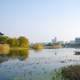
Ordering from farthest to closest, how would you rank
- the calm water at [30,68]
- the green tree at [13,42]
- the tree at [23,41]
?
1. the tree at [23,41]
2. the green tree at [13,42]
3. the calm water at [30,68]

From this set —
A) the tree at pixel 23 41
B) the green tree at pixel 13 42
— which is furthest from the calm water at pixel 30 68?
the tree at pixel 23 41

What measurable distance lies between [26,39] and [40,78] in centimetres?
8759

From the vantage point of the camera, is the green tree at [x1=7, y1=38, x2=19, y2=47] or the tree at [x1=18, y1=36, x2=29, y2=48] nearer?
the green tree at [x1=7, y1=38, x2=19, y2=47]

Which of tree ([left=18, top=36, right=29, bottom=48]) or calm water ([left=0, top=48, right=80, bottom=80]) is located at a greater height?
tree ([left=18, top=36, right=29, bottom=48])

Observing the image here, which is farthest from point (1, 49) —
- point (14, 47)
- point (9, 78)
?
point (9, 78)

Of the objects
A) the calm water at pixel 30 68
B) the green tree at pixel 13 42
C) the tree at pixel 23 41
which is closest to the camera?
the calm water at pixel 30 68

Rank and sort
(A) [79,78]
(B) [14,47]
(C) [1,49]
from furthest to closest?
(B) [14,47] < (C) [1,49] < (A) [79,78]

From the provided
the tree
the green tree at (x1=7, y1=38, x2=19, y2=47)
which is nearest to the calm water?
the green tree at (x1=7, y1=38, x2=19, y2=47)

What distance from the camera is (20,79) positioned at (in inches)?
1033

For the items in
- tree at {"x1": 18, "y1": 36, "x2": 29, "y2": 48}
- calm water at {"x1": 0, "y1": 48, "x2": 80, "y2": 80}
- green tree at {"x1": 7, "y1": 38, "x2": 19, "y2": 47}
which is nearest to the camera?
calm water at {"x1": 0, "y1": 48, "x2": 80, "y2": 80}

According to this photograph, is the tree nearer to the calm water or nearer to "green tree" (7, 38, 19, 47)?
"green tree" (7, 38, 19, 47)

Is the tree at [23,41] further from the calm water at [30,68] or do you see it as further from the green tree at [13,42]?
the calm water at [30,68]

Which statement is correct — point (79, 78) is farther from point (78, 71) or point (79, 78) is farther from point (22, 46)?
point (22, 46)

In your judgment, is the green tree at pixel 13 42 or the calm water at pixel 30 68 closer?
the calm water at pixel 30 68
